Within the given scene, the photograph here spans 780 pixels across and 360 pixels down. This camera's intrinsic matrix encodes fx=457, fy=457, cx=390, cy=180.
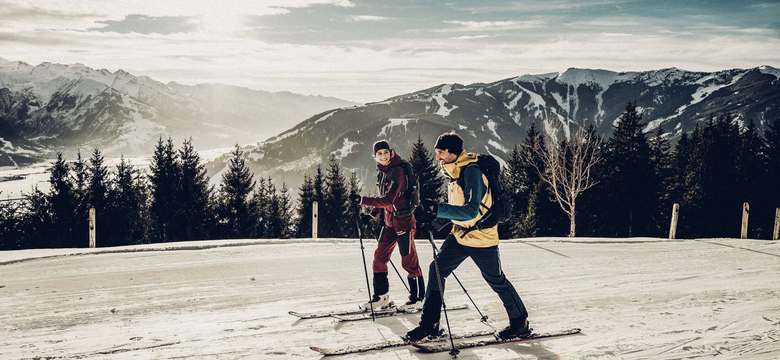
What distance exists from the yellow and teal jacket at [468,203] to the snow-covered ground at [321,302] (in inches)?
45.3

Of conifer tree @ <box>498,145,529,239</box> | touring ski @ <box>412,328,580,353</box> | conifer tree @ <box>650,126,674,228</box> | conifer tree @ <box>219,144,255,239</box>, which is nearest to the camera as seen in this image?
touring ski @ <box>412,328,580,353</box>

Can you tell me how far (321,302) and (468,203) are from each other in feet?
9.95

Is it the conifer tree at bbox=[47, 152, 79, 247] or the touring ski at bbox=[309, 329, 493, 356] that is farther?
the conifer tree at bbox=[47, 152, 79, 247]

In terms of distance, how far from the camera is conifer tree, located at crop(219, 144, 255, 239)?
4212 centimetres

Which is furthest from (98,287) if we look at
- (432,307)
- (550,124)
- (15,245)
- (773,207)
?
(773,207)

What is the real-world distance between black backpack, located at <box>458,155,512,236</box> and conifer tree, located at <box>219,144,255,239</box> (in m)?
40.0

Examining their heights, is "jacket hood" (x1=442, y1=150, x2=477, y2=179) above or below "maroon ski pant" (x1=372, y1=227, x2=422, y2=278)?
above

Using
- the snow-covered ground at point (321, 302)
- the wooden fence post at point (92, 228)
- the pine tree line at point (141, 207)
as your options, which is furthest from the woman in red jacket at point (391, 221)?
the pine tree line at point (141, 207)

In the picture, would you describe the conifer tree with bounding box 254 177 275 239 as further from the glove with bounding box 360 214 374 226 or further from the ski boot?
the ski boot

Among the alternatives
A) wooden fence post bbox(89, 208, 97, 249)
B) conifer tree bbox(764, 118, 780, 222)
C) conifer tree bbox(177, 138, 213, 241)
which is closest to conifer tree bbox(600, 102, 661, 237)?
conifer tree bbox(764, 118, 780, 222)

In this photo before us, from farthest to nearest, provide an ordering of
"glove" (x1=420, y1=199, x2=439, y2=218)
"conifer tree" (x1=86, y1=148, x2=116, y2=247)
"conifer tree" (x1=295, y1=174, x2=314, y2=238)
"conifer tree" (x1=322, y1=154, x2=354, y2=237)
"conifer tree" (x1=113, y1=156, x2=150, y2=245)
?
"conifer tree" (x1=295, y1=174, x2=314, y2=238), "conifer tree" (x1=322, y1=154, x2=354, y2=237), "conifer tree" (x1=113, y1=156, x2=150, y2=245), "conifer tree" (x1=86, y1=148, x2=116, y2=247), "glove" (x1=420, y1=199, x2=439, y2=218)

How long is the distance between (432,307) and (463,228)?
89 cm

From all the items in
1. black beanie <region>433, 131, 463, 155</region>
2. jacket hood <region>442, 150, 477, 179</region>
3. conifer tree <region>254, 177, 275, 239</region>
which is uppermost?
black beanie <region>433, 131, 463, 155</region>

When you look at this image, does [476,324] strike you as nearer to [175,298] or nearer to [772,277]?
[175,298]
